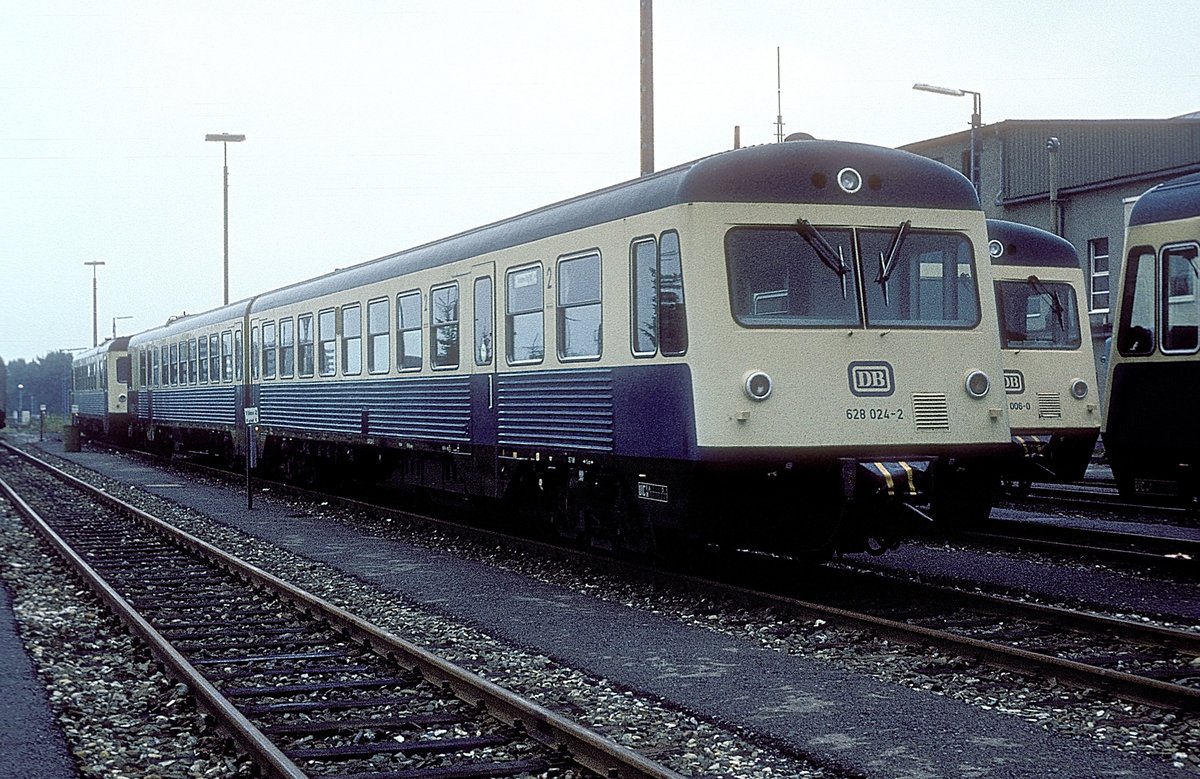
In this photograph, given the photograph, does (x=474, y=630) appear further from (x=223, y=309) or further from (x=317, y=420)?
(x=223, y=309)

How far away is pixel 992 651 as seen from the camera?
23.9ft

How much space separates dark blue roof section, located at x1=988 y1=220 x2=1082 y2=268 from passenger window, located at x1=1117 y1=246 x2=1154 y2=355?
14.8 feet

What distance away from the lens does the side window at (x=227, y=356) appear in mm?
24422

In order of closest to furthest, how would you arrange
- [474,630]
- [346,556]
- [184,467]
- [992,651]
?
[992,651] < [474,630] < [346,556] < [184,467]

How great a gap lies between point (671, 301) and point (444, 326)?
16.2 feet

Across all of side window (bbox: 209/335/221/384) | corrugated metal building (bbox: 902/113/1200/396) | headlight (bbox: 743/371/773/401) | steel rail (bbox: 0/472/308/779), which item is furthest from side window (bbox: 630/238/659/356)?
corrugated metal building (bbox: 902/113/1200/396)

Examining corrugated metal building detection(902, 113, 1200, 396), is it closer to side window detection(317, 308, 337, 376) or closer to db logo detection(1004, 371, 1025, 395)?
db logo detection(1004, 371, 1025, 395)

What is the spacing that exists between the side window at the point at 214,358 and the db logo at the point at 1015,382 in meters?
15.1

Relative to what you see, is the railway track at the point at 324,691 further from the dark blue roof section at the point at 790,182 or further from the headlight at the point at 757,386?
the dark blue roof section at the point at 790,182

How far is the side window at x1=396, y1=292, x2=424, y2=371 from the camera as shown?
48.5 feet

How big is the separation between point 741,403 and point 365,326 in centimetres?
853

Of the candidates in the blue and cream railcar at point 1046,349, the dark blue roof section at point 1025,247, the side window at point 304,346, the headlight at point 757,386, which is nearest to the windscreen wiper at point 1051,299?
the blue and cream railcar at point 1046,349

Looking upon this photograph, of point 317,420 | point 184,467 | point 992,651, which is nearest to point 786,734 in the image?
point 992,651

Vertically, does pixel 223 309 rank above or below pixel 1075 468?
above
